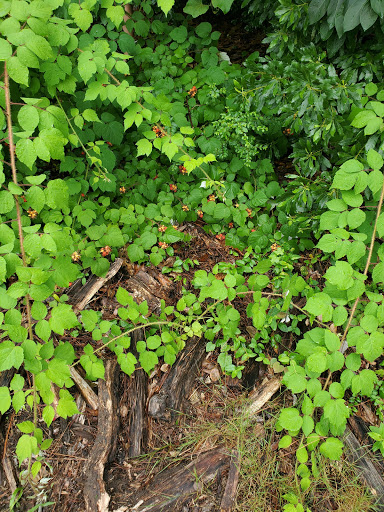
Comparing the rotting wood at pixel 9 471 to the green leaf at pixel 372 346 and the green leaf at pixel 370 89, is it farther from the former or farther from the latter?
the green leaf at pixel 370 89

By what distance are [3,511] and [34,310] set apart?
46.0 inches

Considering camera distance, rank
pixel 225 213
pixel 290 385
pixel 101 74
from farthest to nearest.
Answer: pixel 225 213 < pixel 101 74 < pixel 290 385

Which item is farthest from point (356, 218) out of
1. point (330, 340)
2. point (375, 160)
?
point (330, 340)

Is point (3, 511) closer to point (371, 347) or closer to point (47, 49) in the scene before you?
point (371, 347)

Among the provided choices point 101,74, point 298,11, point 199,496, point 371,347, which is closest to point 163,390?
point 199,496

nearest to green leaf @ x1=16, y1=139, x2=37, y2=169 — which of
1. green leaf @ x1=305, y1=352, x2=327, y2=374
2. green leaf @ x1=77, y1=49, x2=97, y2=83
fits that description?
green leaf @ x1=77, y1=49, x2=97, y2=83

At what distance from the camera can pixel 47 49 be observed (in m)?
1.60

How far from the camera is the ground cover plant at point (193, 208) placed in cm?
161

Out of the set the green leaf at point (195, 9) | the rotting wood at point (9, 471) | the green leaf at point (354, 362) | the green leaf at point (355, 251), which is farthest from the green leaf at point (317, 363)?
the green leaf at point (195, 9)

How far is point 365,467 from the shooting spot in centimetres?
198

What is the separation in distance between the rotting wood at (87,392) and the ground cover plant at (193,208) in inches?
6.2

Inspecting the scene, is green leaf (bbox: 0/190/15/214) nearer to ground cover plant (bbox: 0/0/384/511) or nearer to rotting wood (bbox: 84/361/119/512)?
ground cover plant (bbox: 0/0/384/511)

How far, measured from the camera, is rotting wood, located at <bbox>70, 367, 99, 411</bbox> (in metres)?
2.16

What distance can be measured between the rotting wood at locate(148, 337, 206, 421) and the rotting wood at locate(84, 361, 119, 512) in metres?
0.23
